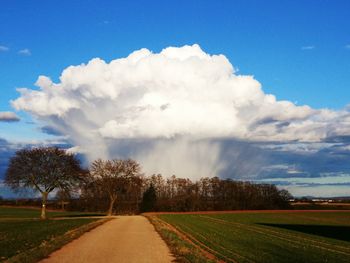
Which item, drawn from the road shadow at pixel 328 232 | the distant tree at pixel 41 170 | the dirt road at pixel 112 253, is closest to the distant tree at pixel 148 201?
the distant tree at pixel 41 170

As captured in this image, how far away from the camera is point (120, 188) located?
90.9 metres

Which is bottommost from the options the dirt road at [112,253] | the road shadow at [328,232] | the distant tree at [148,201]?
the road shadow at [328,232]

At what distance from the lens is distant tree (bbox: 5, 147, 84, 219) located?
58719 millimetres

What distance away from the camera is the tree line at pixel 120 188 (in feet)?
Result: 194

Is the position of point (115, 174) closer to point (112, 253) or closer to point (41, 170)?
point (41, 170)

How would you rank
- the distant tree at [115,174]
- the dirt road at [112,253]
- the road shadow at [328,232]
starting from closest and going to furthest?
the dirt road at [112,253] < the road shadow at [328,232] < the distant tree at [115,174]

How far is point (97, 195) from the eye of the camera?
361ft

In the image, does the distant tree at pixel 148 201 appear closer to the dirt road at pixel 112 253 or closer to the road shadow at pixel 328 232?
the road shadow at pixel 328 232

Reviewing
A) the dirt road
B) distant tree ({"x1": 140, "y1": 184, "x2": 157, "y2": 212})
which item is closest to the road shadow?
the dirt road

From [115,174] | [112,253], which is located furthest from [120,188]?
[112,253]

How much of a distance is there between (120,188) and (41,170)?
33.4 metres

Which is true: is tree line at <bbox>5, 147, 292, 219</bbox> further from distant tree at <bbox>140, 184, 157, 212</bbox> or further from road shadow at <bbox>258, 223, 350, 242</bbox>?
road shadow at <bbox>258, 223, 350, 242</bbox>

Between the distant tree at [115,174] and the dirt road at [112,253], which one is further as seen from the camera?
the distant tree at [115,174]

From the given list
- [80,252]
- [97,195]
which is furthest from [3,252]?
[97,195]
